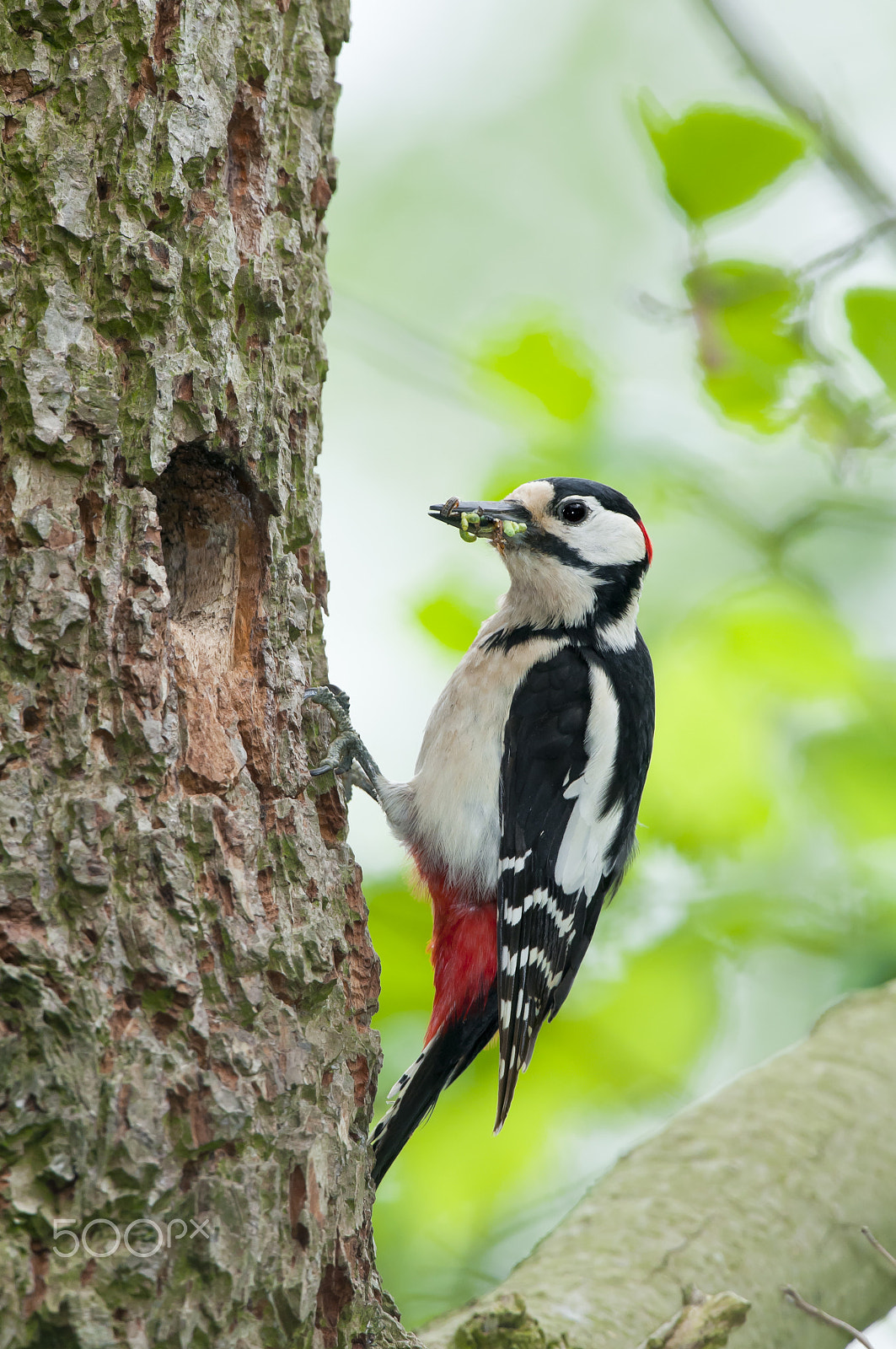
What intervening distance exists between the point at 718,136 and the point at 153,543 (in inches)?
47.6

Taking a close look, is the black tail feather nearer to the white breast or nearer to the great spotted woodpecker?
the great spotted woodpecker

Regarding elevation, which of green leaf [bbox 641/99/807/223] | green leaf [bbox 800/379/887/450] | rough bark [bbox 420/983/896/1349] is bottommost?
rough bark [bbox 420/983/896/1349]

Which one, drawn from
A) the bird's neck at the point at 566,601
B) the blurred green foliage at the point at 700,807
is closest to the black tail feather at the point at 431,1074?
the blurred green foliage at the point at 700,807

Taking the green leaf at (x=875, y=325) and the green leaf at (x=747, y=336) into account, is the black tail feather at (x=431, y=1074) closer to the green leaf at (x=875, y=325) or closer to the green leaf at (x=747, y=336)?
the green leaf at (x=747, y=336)

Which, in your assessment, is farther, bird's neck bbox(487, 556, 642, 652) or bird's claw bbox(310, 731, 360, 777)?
bird's neck bbox(487, 556, 642, 652)

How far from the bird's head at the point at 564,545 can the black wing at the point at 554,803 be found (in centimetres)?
14

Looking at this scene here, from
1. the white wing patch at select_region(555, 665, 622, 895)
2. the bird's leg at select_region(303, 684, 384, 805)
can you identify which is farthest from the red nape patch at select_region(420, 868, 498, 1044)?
the bird's leg at select_region(303, 684, 384, 805)

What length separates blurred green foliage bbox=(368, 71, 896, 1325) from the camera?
101 inches

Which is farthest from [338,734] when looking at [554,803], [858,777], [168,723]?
[858,777]

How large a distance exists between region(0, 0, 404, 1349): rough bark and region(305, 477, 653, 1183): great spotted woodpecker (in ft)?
2.27

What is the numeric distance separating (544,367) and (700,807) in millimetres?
1121

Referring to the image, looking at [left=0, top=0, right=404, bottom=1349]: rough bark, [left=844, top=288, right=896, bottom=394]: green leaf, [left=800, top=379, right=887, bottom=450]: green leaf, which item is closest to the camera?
[left=0, top=0, right=404, bottom=1349]: rough bark

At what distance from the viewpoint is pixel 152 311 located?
167 centimetres

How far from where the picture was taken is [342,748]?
2018mm
